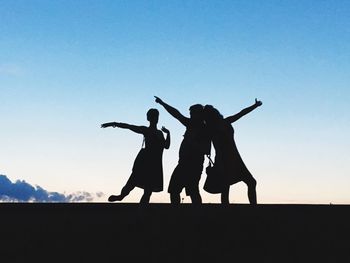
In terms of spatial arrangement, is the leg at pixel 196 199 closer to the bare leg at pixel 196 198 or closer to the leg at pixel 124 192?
the bare leg at pixel 196 198

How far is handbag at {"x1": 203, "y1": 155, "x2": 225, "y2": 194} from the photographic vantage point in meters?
11.2

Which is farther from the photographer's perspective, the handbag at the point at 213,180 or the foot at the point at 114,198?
the foot at the point at 114,198

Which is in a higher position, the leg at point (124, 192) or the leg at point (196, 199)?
the leg at point (124, 192)

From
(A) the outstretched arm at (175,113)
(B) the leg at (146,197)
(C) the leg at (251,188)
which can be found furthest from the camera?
(B) the leg at (146,197)

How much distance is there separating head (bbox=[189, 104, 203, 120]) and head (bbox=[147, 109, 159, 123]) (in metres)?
0.92

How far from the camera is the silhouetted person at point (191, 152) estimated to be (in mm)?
11445
